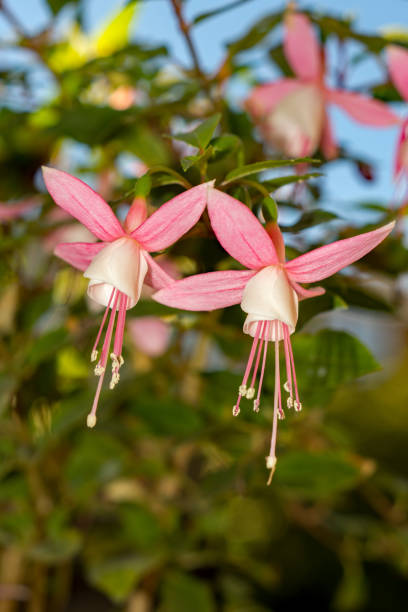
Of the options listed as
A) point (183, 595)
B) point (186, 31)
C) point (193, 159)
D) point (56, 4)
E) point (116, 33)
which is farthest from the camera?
point (116, 33)

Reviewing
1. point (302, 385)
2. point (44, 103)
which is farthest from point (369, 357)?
point (44, 103)

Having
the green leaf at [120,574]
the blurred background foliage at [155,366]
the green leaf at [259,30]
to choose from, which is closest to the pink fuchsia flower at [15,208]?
the blurred background foliage at [155,366]

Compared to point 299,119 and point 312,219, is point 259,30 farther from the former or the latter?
point 312,219

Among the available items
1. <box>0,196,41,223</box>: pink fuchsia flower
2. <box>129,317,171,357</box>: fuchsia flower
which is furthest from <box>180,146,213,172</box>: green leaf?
<box>129,317,171,357</box>: fuchsia flower

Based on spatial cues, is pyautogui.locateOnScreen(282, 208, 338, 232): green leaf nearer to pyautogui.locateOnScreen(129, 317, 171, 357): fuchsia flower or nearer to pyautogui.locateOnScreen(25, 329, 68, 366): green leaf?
pyautogui.locateOnScreen(25, 329, 68, 366): green leaf

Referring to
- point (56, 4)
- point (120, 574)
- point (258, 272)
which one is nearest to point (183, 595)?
point (120, 574)

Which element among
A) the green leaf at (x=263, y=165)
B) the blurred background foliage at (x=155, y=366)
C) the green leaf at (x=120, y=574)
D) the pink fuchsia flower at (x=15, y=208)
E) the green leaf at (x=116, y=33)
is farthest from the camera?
the green leaf at (x=116, y=33)

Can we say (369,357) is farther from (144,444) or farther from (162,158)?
(144,444)

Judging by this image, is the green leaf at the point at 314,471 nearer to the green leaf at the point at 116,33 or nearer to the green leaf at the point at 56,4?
the green leaf at the point at 56,4
